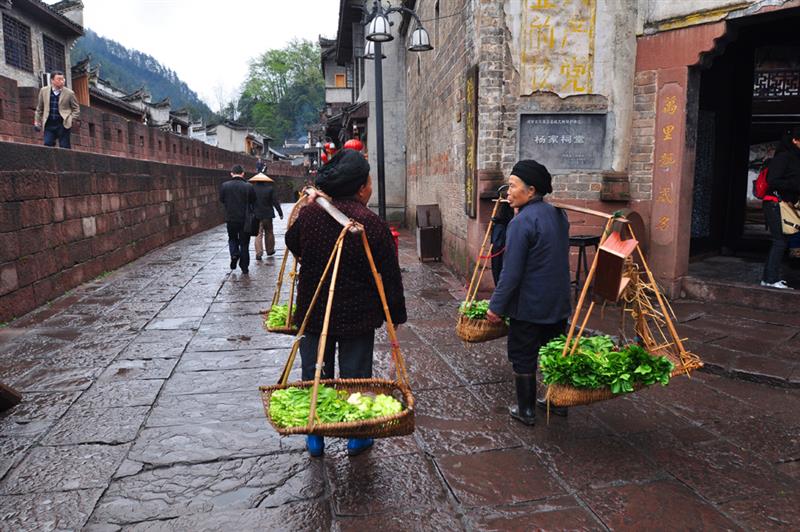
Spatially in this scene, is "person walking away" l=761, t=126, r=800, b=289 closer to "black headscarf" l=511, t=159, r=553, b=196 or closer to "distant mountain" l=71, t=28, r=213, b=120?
"black headscarf" l=511, t=159, r=553, b=196

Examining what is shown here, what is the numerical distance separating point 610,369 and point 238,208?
301 inches

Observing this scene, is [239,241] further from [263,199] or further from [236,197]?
[263,199]

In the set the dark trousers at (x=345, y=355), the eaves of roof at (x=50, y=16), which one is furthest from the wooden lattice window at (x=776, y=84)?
the eaves of roof at (x=50, y=16)

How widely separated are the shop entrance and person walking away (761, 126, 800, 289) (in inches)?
70.6

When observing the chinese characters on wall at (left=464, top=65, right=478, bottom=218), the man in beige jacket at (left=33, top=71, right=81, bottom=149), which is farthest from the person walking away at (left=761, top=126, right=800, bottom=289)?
the man in beige jacket at (left=33, top=71, right=81, bottom=149)

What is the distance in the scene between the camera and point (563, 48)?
7246mm

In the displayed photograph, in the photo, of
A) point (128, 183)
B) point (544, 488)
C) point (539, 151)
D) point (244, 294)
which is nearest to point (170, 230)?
point (128, 183)

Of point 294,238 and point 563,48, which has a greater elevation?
point 563,48

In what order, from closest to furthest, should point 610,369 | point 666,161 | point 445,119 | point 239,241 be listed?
point 610,369, point 666,161, point 239,241, point 445,119

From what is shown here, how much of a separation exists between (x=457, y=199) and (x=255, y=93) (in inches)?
2772

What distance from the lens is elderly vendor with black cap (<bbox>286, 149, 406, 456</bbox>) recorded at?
10.9 feet

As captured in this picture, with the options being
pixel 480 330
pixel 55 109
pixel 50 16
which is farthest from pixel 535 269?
pixel 50 16

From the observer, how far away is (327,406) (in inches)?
122

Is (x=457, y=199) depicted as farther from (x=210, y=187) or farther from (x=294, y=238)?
Answer: (x=210, y=187)
